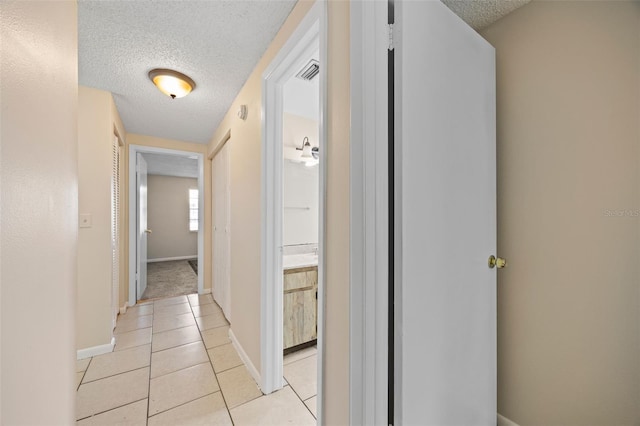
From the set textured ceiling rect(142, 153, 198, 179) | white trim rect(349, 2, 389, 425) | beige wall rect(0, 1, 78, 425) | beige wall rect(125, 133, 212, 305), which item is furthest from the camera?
textured ceiling rect(142, 153, 198, 179)

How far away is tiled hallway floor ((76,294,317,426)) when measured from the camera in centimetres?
144

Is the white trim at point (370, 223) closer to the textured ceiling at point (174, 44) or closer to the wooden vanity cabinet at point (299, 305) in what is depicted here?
the textured ceiling at point (174, 44)

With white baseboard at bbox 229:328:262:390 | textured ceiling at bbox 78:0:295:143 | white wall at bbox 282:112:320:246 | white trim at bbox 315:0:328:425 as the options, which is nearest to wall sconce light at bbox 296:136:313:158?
white wall at bbox 282:112:320:246

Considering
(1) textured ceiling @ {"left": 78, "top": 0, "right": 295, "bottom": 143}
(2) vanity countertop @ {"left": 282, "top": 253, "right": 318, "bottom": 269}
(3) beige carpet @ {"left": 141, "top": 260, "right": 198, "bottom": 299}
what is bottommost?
(3) beige carpet @ {"left": 141, "top": 260, "right": 198, "bottom": 299}

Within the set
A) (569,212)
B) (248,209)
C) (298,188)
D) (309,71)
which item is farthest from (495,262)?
(298,188)

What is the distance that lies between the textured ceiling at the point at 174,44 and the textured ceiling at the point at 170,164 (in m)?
2.34

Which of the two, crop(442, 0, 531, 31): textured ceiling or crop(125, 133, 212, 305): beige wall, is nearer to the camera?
crop(442, 0, 531, 31): textured ceiling

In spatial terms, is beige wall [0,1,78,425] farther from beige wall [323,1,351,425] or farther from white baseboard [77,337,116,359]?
white baseboard [77,337,116,359]

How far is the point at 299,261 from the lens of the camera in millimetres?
2197

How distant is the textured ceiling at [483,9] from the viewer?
4.00ft

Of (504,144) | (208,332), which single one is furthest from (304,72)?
(208,332)

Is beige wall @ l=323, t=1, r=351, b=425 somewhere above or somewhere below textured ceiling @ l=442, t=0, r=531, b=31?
below

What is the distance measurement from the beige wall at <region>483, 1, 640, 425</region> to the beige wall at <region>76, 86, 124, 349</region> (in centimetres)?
305

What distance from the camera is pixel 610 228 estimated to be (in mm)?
1032
